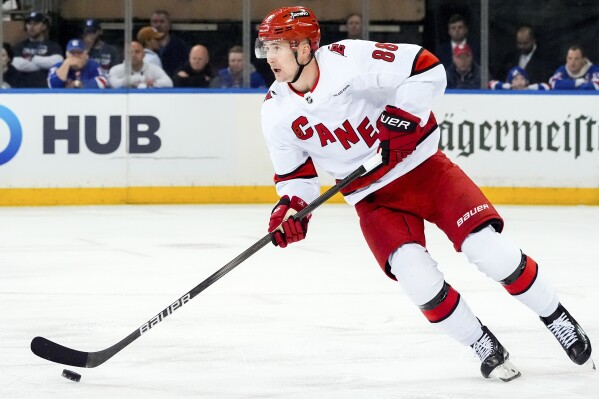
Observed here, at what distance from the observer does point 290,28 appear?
11.8 ft

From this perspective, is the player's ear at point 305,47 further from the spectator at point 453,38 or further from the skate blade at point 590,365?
the spectator at point 453,38

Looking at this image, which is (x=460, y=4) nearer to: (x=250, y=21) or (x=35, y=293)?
(x=250, y=21)

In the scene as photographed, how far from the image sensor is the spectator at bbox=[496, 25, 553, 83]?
9.33m

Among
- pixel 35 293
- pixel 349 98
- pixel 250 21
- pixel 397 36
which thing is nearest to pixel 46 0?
pixel 250 21

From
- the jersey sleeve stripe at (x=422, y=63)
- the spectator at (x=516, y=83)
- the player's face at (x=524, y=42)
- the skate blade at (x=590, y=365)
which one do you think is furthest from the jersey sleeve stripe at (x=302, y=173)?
the player's face at (x=524, y=42)

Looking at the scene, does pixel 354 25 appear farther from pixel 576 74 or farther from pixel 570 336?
pixel 570 336

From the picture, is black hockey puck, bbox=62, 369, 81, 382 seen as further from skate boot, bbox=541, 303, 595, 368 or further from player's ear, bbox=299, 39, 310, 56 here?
skate boot, bbox=541, 303, 595, 368

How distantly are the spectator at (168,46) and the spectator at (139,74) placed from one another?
7 cm

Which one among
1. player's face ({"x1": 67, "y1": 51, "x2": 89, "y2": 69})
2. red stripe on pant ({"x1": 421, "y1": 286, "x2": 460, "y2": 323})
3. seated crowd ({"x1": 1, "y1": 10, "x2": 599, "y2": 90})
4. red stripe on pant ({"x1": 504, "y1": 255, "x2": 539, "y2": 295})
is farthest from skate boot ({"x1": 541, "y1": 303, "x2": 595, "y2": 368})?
player's face ({"x1": 67, "y1": 51, "x2": 89, "y2": 69})

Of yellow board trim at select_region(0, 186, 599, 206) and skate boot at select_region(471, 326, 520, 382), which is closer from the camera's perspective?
skate boot at select_region(471, 326, 520, 382)

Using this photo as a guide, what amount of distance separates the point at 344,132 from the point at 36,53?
5.65 meters

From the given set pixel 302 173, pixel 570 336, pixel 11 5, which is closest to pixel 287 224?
pixel 302 173

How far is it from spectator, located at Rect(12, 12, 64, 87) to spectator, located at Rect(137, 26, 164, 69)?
1.90 feet

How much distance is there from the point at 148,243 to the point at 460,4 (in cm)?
348
